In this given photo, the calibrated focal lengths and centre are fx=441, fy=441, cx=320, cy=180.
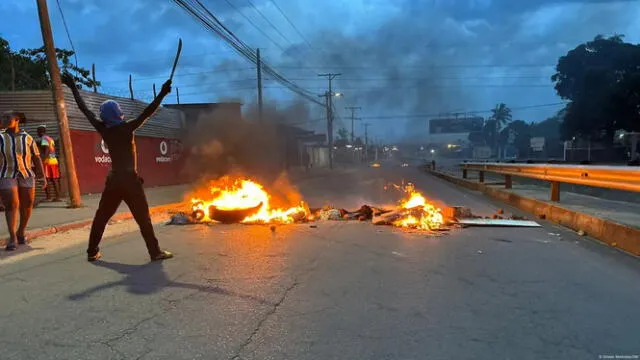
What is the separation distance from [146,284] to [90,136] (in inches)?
449

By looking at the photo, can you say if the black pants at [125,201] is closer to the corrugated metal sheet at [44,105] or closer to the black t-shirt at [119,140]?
the black t-shirt at [119,140]

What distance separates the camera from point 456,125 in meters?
89.4

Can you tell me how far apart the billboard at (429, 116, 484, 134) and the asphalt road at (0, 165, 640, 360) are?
3392 inches

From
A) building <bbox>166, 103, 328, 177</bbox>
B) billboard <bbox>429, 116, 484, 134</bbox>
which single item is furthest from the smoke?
billboard <bbox>429, 116, 484, 134</bbox>

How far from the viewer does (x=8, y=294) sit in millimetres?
4227

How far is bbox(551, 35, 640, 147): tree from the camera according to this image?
37906 millimetres

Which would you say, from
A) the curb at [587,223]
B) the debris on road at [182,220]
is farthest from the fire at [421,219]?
the debris on road at [182,220]

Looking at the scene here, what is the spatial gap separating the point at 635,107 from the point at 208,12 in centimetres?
3869

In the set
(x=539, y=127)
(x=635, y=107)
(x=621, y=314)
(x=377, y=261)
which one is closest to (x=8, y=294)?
(x=377, y=261)

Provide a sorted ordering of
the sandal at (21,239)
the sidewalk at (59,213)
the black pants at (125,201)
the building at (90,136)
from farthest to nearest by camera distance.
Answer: the building at (90,136)
the sidewalk at (59,213)
the sandal at (21,239)
the black pants at (125,201)

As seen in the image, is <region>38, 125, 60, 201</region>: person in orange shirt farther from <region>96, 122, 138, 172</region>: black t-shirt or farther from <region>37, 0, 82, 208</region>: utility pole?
<region>96, 122, 138, 172</region>: black t-shirt

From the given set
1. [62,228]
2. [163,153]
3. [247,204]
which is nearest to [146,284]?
[247,204]

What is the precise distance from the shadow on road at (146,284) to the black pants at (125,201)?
397 millimetres

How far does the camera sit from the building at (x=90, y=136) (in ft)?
42.5
